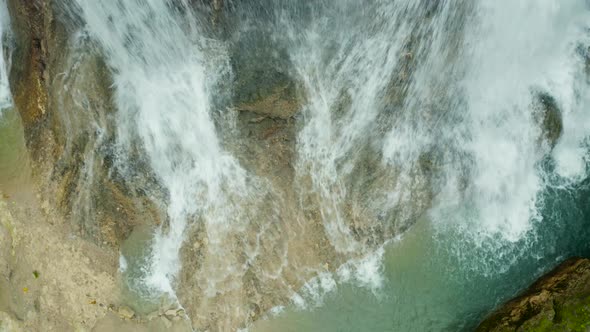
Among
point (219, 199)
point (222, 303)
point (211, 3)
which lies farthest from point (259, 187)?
point (211, 3)

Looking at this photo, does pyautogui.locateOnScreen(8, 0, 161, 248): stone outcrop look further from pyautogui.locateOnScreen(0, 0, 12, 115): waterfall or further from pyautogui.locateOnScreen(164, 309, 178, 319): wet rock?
pyautogui.locateOnScreen(164, 309, 178, 319): wet rock

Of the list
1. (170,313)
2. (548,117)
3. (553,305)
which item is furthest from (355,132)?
(170,313)

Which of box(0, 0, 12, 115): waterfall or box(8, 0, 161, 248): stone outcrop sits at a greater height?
box(0, 0, 12, 115): waterfall

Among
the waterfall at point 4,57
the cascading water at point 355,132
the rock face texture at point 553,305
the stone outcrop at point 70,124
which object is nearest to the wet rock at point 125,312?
the cascading water at point 355,132

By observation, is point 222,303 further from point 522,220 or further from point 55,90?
point 522,220

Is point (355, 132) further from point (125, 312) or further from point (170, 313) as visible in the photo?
point (125, 312)

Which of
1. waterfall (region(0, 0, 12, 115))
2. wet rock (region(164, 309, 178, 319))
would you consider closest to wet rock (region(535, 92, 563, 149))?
wet rock (region(164, 309, 178, 319))

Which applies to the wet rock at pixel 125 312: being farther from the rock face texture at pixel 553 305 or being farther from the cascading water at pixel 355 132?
the rock face texture at pixel 553 305
